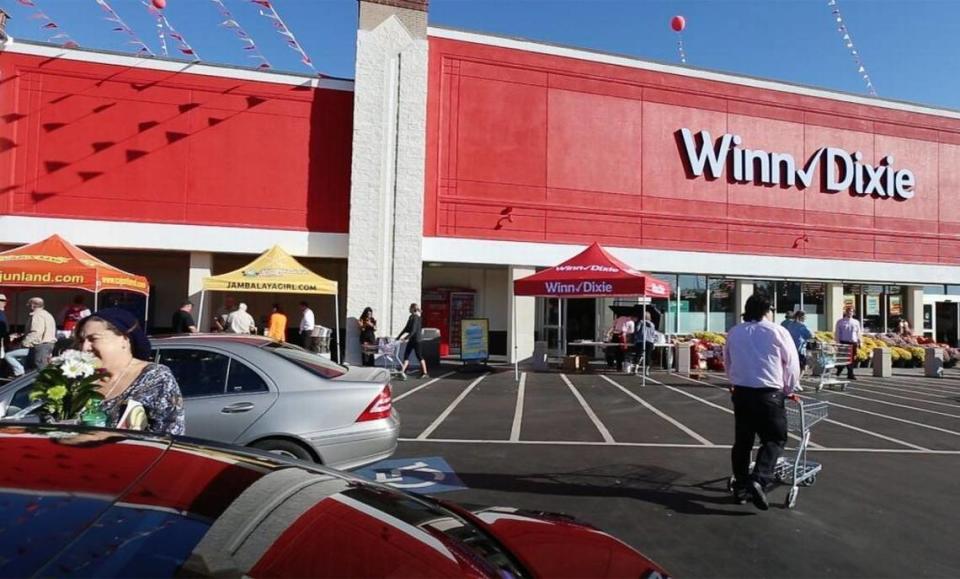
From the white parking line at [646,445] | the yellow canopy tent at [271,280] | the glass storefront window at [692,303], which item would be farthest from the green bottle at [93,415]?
the glass storefront window at [692,303]

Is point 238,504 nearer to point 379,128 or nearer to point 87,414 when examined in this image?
point 87,414

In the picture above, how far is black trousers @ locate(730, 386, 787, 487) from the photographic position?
4965mm

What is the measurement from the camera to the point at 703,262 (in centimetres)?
1959

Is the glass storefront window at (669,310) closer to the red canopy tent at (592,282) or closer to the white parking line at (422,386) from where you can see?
the red canopy tent at (592,282)

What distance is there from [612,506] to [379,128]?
46.3 feet

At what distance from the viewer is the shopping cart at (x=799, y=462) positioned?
5.11 m

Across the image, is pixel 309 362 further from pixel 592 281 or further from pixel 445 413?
pixel 592 281

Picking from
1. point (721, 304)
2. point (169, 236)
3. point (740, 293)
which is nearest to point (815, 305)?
point (740, 293)

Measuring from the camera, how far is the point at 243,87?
16.8 meters

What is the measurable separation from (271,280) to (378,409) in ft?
30.9

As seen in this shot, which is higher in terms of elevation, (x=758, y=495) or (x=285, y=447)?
(x=285, y=447)

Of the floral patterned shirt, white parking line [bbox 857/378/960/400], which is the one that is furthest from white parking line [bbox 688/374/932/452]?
the floral patterned shirt

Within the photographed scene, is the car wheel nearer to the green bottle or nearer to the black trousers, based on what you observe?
the green bottle

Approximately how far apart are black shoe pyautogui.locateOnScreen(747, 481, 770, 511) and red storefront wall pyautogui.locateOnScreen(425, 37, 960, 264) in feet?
43.9
